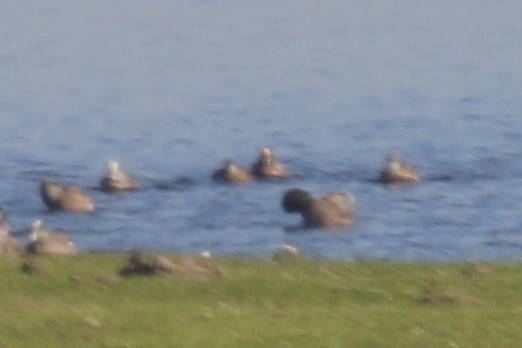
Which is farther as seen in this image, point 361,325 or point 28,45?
point 28,45

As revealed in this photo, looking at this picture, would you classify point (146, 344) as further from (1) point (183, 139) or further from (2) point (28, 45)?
(2) point (28, 45)

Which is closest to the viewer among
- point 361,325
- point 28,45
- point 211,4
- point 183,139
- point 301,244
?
point 361,325

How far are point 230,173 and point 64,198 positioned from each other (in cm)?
386

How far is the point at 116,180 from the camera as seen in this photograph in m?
36.1

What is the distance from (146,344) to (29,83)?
37390 millimetres

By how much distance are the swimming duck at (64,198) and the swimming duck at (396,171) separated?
238 inches

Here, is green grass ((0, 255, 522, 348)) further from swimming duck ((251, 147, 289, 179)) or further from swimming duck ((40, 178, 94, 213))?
swimming duck ((251, 147, 289, 179))

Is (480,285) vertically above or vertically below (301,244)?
above

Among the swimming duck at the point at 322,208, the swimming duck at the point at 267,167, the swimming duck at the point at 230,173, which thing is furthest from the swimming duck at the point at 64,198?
the swimming duck at the point at 322,208

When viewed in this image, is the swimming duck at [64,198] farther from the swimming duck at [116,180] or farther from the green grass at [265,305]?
the green grass at [265,305]

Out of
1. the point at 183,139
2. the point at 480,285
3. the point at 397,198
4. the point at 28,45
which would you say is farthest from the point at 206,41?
the point at 480,285

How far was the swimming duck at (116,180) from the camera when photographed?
3594 cm

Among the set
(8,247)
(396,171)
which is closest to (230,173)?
(396,171)

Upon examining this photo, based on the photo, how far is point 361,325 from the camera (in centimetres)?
1435
